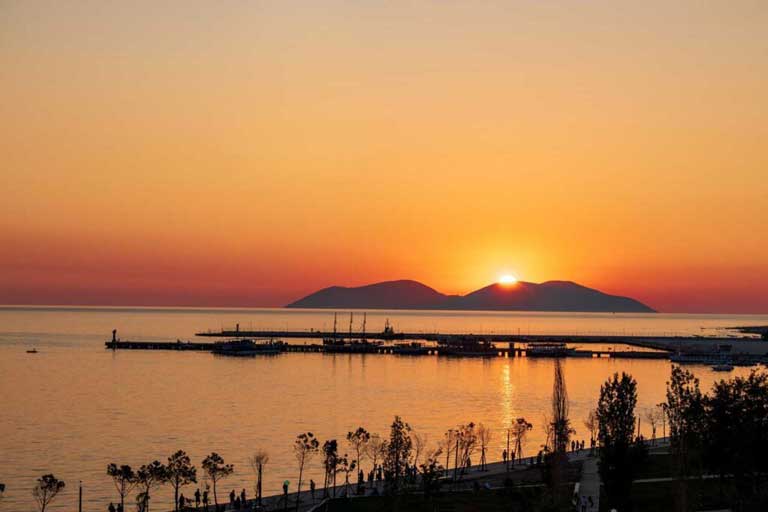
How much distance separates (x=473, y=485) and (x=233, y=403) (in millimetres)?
51456

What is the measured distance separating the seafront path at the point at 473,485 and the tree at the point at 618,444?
2206mm

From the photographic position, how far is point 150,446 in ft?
225

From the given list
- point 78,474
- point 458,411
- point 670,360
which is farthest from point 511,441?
point 670,360

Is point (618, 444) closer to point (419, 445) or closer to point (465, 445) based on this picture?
point (465, 445)

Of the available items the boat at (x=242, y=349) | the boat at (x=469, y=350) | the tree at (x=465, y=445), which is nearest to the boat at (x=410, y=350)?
the boat at (x=469, y=350)

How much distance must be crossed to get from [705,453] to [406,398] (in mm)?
58522

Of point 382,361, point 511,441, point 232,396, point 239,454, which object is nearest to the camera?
point 239,454

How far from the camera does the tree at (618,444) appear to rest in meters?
41.5

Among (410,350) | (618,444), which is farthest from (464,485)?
(410,350)

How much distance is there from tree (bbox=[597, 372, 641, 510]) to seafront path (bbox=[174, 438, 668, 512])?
86.8 inches

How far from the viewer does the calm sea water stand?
63.6 metres

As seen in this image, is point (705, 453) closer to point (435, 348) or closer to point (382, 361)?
point (382, 361)

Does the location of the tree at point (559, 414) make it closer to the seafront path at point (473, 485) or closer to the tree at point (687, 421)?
the seafront path at point (473, 485)

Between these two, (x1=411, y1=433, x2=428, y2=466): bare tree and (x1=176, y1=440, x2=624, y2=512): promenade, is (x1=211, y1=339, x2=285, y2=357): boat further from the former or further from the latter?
(x1=176, y1=440, x2=624, y2=512): promenade
